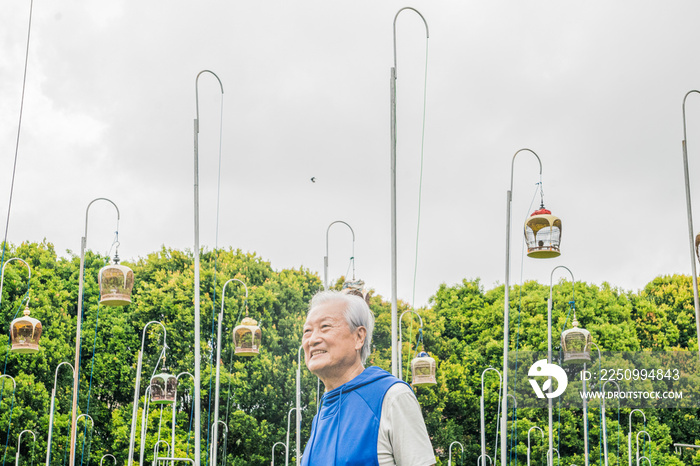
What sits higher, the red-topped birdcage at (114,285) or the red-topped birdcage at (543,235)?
the red-topped birdcage at (543,235)

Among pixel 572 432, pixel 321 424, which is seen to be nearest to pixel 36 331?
pixel 321 424

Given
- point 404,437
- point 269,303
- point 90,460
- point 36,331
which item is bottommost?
point 90,460

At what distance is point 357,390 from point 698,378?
122 feet

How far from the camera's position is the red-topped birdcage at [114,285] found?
1419 cm

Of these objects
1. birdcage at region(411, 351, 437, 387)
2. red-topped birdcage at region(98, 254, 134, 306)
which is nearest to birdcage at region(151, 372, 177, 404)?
red-topped birdcage at region(98, 254, 134, 306)

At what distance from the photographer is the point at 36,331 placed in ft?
50.5

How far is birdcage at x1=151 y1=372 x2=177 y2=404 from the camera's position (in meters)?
19.4

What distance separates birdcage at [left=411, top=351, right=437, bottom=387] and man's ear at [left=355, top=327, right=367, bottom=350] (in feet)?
43.7

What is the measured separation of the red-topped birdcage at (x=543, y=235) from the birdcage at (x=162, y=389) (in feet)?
30.7

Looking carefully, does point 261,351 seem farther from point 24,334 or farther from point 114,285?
point 114,285

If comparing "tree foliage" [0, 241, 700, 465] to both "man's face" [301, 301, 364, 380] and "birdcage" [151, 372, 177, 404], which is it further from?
"man's face" [301, 301, 364, 380]

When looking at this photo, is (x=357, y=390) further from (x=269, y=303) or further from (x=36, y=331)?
(x=269, y=303)

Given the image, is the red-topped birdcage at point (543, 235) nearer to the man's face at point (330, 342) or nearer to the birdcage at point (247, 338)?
the birdcage at point (247, 338)

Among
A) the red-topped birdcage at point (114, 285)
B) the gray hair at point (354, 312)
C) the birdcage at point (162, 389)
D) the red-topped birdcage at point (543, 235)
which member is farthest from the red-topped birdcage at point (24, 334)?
the gray hair at point (354, 312)
